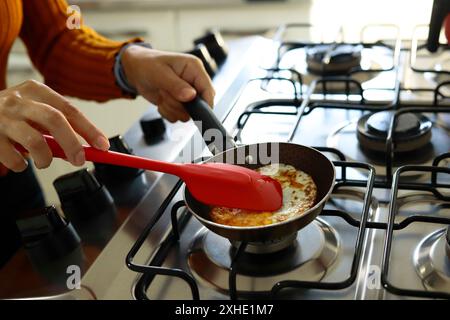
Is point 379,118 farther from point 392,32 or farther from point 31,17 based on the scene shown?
point 392,32

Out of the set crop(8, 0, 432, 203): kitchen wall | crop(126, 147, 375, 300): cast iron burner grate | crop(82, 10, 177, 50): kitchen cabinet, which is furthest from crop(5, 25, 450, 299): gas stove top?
crop(82, 10, 177, 50): kitchen cabinet

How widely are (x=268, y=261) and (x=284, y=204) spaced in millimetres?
65

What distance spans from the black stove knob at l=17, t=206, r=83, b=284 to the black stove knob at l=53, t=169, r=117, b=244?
1.2 inches

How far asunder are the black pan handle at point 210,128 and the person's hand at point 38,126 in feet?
0.46

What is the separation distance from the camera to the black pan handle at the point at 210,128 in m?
0.64

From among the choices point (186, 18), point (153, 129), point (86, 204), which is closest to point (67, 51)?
point (153, 129)

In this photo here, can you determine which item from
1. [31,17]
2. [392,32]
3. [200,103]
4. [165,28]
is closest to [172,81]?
[200,103]

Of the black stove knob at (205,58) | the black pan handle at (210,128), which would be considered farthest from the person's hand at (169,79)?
the black stove knob at (205,58)

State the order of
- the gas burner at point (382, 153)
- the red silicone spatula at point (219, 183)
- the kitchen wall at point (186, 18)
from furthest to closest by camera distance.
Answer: the kitchen wall at point (186, 18)
the gas burner at point (382, 153)
the red silicone spatula at point (219, 183)

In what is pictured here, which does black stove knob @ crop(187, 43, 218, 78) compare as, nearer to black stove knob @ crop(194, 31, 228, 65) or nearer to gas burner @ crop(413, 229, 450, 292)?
black stove knob @ crop(194, 31, 228, 65)

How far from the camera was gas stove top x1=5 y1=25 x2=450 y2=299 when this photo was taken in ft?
1.73

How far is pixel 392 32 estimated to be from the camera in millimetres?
1427

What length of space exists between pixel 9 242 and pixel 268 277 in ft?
1.71

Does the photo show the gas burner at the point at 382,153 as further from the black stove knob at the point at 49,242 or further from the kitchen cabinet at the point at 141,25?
the kitchen cabinet at the point at 141,25
